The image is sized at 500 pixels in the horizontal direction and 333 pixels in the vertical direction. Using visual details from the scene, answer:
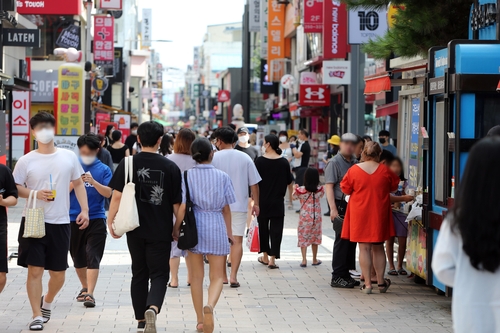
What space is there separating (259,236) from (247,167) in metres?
2.01

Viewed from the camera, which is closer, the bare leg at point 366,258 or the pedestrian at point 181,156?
the bare leg at point 366,258

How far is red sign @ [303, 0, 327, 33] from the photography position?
2909cm

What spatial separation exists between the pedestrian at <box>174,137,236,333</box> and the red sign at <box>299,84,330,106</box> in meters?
25.0

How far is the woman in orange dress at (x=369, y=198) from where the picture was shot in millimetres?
9773

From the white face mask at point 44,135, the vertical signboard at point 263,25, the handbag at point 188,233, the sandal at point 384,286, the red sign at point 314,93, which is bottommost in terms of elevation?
the sandal at point 384,286

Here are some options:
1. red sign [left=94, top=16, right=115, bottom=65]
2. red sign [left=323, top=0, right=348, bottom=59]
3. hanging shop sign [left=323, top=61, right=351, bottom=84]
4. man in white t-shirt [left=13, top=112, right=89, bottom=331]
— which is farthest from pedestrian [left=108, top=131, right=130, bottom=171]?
red sign [left=94, top=16, right=115, bottom=65]

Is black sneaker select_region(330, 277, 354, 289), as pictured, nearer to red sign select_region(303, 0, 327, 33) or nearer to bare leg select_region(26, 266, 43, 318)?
bare leg select_region(26, 266, 43, 318)

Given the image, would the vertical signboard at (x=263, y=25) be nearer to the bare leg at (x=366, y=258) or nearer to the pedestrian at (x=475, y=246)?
the bare leg at (x=366, y=258)

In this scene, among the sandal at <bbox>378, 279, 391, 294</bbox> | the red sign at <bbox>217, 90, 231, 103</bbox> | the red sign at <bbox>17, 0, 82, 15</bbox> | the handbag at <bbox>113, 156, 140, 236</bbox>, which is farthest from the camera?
the red sign at <bbox>217, 90, 231, 103</bbox>

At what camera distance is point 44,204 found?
7672mm

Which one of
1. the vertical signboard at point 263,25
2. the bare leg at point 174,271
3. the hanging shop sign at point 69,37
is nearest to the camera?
the bare leg at point 174,271

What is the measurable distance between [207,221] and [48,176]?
1426 mm

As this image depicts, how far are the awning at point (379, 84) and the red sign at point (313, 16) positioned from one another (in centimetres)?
1613

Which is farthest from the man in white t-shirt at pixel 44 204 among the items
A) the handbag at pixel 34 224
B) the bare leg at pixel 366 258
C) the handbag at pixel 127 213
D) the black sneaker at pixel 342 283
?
the black sneaker at pixel 342 283
